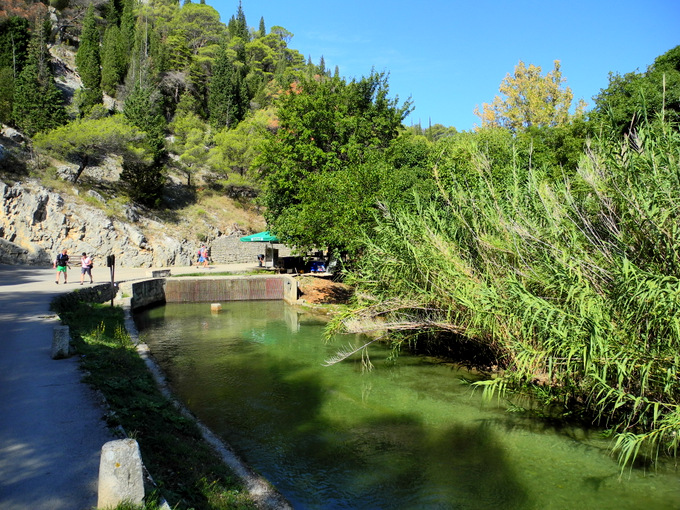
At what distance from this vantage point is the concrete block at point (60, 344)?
32.5ft

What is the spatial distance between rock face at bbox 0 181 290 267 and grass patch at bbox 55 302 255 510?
2015 cm

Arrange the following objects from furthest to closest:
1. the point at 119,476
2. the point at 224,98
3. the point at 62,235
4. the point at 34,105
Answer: the point at 224,98 → the point at 34,105 → the point at 62,235 → the point at 119,476

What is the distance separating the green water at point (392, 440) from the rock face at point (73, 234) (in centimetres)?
1890

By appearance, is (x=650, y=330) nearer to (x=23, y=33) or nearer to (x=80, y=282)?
(x=80, y=282)

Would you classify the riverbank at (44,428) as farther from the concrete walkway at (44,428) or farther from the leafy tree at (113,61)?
the leafy tree at (113,61)

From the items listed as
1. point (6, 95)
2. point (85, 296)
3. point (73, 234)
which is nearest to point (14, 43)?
point (6, 95)

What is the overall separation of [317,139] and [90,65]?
34582 mm

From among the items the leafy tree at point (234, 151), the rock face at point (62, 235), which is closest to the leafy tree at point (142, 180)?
the rock face at point (62, 235)

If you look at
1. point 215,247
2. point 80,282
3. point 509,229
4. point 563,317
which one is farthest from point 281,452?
point 215,247

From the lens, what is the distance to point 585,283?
360 inches

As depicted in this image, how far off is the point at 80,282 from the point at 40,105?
22.9 meters

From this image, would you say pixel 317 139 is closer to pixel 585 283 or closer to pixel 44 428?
pixel 585 283

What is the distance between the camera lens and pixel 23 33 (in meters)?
45.0

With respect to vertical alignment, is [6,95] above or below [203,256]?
above
